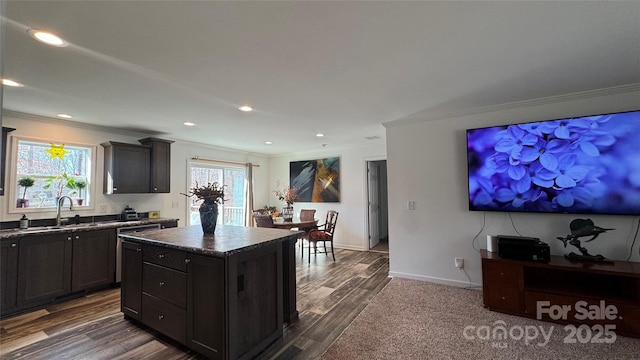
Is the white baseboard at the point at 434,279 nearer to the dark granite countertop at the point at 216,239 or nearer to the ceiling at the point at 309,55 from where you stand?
the dark granite countertop at the point at 216,239

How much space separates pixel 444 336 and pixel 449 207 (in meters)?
1.65

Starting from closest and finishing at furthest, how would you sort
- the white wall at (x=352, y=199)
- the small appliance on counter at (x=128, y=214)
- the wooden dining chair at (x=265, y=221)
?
the small appliance on counter at (x=128, y=214)
the wooden dining chair at (x=265, y=221)
the white wall at (x=352, y=199)

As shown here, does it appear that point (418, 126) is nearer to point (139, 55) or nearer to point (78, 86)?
point (139, 55)

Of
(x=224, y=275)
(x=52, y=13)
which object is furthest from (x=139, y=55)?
(x=224, y=275)

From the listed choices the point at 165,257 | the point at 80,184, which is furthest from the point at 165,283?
the point at 80,184

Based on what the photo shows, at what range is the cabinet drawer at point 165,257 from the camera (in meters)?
2.32

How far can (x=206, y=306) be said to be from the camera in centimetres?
216

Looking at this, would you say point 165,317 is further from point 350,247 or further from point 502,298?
point 350,247

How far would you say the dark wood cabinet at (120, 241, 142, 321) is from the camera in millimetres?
2682

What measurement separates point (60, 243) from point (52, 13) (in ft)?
9.11

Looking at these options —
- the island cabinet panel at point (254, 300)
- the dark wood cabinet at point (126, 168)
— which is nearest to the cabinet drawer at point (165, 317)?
the island cabinet panel at point (254, 300)

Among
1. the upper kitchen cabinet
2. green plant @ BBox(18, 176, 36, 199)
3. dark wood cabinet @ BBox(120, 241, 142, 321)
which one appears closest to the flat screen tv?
dark wood cabinet @ BBox(120, 241, 142, 321)

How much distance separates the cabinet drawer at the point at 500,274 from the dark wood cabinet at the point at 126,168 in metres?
4.74

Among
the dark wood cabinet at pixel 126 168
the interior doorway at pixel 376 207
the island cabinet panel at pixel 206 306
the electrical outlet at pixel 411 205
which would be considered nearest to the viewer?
the island cabinet panel at pixel 206 306
